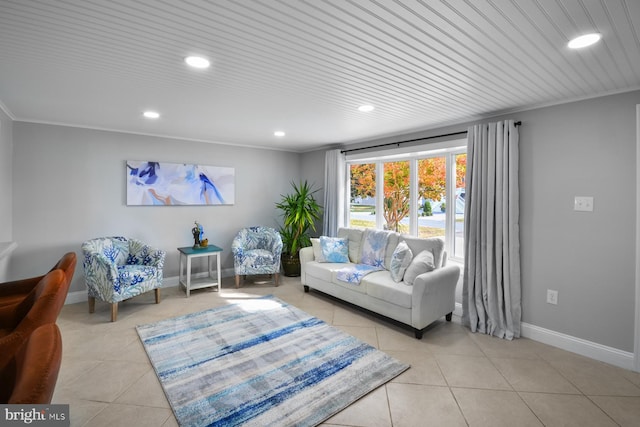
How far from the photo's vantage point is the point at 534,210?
3131 mm

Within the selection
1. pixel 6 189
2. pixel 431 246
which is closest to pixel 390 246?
pixel 431 246

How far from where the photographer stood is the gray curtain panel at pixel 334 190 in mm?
5297

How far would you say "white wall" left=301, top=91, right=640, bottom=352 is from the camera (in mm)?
2621

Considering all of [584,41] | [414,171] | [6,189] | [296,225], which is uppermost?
[584,41]

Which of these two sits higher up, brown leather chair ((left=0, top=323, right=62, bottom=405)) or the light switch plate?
the light switch plate

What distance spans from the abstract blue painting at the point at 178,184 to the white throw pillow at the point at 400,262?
10.2 ft

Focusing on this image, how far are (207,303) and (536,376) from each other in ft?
11.9

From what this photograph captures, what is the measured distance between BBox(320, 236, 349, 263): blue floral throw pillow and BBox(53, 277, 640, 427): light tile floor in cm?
112

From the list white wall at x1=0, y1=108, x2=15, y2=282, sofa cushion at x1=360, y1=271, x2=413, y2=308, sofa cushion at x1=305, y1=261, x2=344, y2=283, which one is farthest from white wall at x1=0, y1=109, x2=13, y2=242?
sofa cushion at x1=360, y1=271, x2=413, y2=308

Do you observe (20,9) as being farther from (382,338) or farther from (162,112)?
(382,338)

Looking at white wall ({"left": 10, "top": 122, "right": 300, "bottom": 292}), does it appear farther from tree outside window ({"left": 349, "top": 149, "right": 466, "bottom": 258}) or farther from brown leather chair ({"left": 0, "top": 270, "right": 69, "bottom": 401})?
brown leather chair ({"left": 0, "top": 270, "right": 69, "bottom": 401})

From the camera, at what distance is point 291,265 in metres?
5.53

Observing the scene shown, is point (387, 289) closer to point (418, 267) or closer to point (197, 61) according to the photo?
point (418, 267)

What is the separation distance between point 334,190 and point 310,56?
341cm
